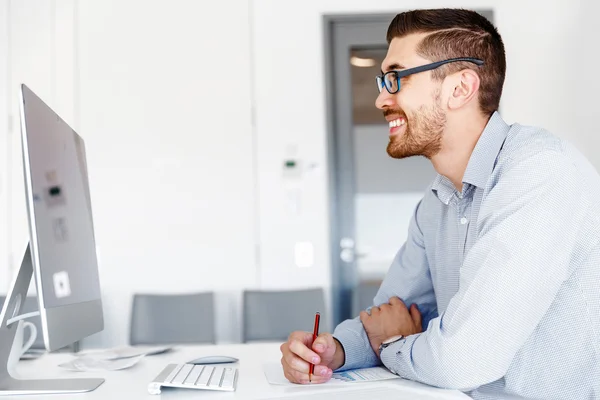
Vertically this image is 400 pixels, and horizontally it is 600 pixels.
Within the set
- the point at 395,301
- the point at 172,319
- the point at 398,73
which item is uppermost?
the point at 398,73

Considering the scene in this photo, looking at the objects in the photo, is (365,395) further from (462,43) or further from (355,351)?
(462,43)

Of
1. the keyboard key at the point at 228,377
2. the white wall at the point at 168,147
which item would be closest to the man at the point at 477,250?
the keyboard key at the point at 228,377

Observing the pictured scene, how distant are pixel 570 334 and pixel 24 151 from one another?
1.25 meters

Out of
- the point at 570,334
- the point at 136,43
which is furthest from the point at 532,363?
the point at 136,43

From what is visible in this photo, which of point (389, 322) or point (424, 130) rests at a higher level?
point (424, 130)

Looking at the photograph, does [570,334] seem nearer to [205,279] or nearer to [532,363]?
[532,363]

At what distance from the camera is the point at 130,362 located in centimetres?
172

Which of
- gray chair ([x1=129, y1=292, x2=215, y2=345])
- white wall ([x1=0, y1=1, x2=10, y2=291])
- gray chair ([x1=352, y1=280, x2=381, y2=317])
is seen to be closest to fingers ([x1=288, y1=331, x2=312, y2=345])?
gray chair ([x1=129, y1=292, x2=215, y2=345])

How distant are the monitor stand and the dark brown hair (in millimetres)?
1135

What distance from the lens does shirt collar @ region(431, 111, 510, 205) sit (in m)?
1.51

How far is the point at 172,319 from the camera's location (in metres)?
3.89

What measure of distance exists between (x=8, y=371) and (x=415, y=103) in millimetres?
1252

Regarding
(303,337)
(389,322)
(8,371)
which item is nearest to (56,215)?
(8,371)

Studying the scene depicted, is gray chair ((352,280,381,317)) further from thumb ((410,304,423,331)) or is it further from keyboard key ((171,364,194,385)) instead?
keyboard key ((171,364,194,385))
